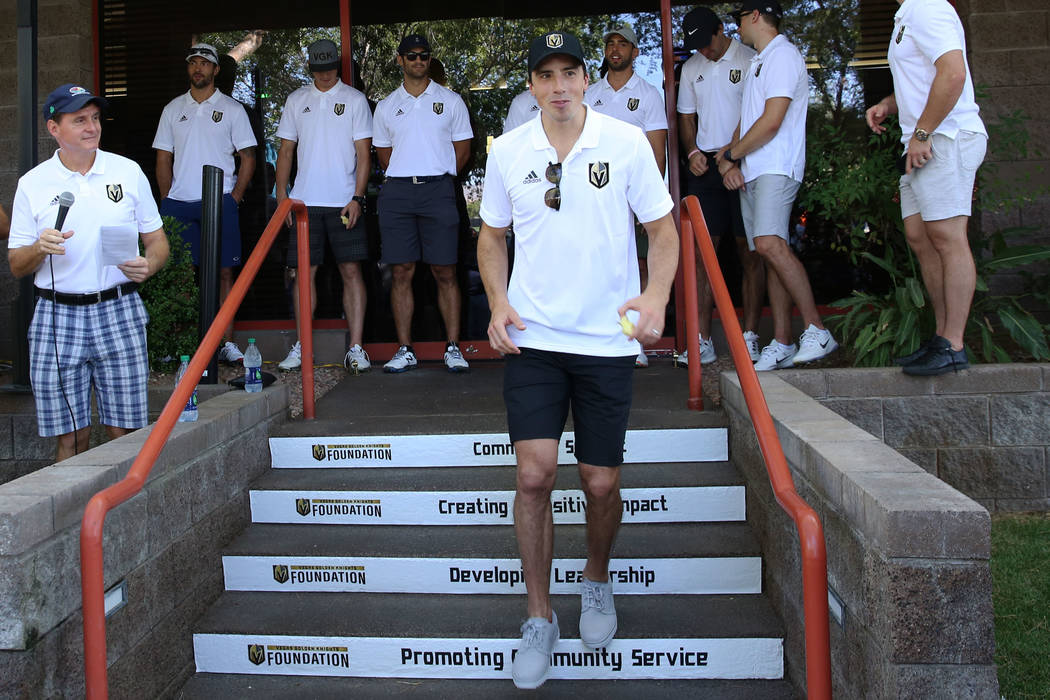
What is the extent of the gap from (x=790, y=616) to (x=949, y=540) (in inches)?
38.9

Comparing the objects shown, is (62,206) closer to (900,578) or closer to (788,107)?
(900,578)

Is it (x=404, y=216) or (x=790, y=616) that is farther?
(x=404, y=216)

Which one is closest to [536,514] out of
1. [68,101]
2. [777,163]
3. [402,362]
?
[68,101]

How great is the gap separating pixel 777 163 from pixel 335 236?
2.84 m

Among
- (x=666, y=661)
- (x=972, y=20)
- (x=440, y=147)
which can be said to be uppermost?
(x=972, y=20)

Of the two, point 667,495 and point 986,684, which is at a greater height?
point 667,495

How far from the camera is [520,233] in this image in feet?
10.8

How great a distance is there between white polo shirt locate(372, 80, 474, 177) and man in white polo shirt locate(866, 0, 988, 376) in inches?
110

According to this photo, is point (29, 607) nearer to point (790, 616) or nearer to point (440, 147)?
point (790, 616)

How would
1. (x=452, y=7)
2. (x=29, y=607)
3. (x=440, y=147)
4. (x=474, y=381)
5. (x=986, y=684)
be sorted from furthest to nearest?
(x=452, y=7) < (x=440, y=147) < (x=474, y=381) < (x=29, y=607) < (x=986, y=684)

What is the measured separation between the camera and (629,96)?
6324 millimetres

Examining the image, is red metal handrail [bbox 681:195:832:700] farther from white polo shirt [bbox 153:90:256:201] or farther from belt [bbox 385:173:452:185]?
white polo shirt [bbox 153:90:256:201]

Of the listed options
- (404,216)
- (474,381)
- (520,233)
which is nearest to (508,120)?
(404,216)

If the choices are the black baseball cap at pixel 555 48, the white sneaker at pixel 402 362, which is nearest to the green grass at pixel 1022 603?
the black baseball cap at pixel 555 48
